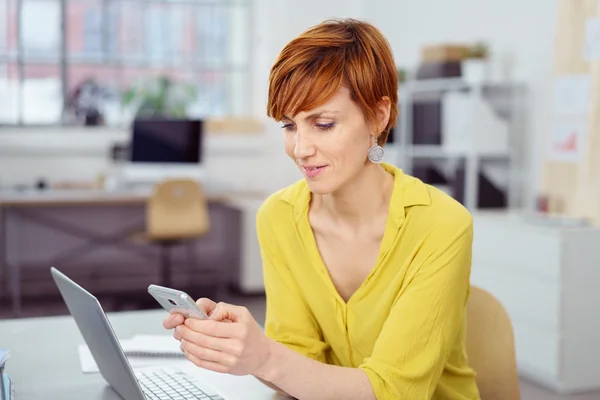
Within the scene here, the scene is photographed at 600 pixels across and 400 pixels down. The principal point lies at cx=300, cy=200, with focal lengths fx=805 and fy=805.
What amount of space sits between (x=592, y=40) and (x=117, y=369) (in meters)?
3.16

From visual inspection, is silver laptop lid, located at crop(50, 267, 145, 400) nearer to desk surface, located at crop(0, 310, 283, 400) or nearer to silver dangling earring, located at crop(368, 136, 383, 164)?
desk surface, located at crop(0, 310, 283, 400)

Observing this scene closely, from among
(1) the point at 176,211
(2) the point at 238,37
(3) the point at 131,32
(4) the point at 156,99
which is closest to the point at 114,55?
(3) the point at 131,32

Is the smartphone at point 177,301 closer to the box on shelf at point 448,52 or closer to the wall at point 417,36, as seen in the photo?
the wall at point 417,36

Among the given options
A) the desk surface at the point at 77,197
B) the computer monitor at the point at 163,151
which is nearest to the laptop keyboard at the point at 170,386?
the desk surface at the point at 77,197

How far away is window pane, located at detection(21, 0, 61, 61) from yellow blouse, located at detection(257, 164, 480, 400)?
16.3 ft

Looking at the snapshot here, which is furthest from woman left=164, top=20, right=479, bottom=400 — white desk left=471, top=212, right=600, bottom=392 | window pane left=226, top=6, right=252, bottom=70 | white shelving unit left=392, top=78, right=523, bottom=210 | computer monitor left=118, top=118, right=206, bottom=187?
window pane left=226, top=6, right=252, bottom=70

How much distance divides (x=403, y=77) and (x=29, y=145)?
8.81ft

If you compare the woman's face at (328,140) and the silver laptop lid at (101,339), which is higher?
the woman's face at (328,140)

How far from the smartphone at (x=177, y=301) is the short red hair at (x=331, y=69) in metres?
0.40

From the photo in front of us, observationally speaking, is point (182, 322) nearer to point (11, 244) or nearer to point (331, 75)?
point (331, 75)

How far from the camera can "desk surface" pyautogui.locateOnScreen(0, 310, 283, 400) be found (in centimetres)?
132

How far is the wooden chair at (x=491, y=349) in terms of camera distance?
1.52 metres

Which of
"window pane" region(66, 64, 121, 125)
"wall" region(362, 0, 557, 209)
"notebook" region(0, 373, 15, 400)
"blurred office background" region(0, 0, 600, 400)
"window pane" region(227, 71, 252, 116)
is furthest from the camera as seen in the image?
"window pane" region(227, 71, 252, 116)

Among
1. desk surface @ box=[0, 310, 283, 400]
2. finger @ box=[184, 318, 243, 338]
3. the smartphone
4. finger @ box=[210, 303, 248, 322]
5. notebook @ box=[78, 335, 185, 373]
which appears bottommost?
desk surface @ box=[0, 310, 283, 400]
